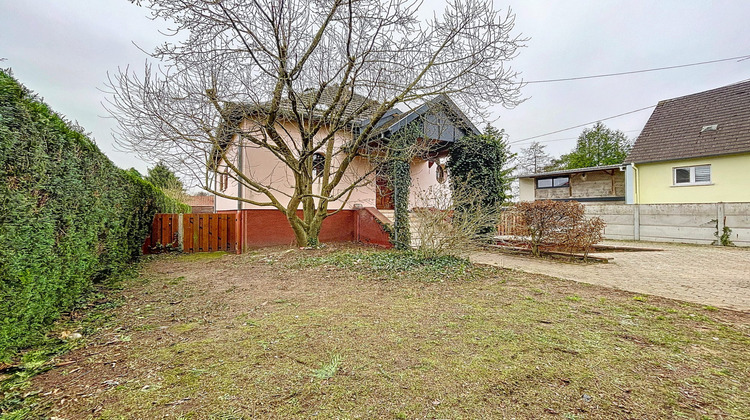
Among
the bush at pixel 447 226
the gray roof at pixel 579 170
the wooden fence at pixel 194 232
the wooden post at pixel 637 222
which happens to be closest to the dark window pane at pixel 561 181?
the gray roof at pixel 579 170

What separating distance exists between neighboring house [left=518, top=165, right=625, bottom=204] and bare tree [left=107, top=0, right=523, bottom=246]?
1358 centimetres

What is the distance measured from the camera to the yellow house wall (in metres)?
11.2

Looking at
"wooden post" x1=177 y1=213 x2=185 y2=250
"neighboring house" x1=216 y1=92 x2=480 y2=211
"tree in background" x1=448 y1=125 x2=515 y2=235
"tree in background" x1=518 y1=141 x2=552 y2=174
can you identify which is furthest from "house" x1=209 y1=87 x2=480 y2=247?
"tree in background" x1=518 y1=141 x2=552 y2=174

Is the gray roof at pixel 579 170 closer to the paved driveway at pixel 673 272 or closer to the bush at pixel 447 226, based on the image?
the paved driveway at pixel 673 272

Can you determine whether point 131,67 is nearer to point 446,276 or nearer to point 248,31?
point 248,31

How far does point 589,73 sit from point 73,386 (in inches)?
718

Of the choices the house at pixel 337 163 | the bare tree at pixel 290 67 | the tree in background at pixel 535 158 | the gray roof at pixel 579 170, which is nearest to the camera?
the bare tree at pixel 290 67

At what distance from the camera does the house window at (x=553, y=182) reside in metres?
18.6

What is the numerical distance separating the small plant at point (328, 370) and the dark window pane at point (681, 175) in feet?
55.9

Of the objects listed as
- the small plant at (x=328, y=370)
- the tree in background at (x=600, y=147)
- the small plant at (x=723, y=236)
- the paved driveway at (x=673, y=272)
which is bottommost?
the paved driveway at (x=673, y=272)

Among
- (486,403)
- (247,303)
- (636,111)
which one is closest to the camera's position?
(486,403)

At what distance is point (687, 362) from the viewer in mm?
2146

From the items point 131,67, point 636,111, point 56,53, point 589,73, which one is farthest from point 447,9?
point 636,111

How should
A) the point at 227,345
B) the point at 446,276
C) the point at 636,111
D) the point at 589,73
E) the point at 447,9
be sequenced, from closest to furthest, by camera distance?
the point at 227,345 < the point at 446,276 < the point at 447,9 < the point at 589,73 < the point at 636,111
